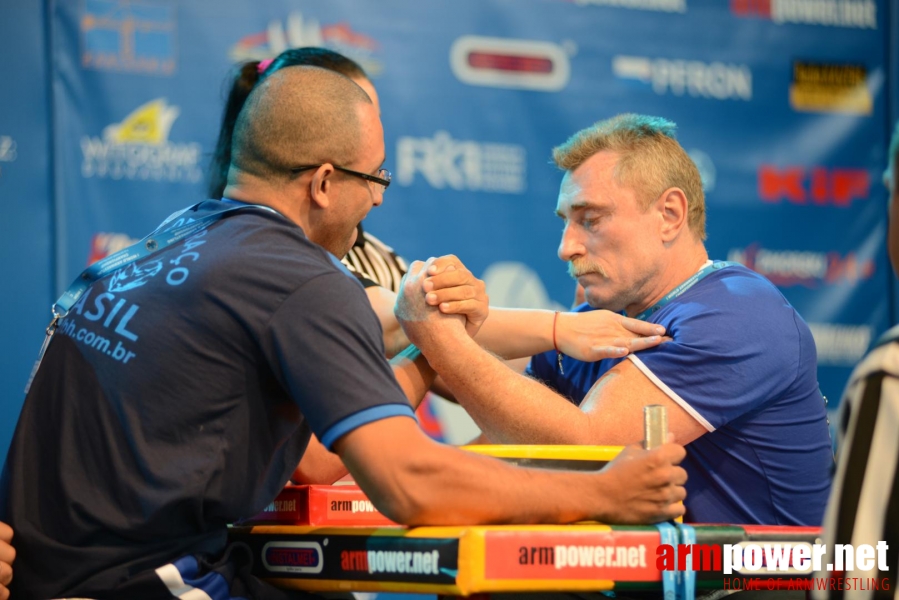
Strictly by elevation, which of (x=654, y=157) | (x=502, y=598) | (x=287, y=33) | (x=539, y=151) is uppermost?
(x=287, y=33)

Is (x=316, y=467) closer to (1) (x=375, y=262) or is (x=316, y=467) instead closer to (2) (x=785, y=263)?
(1) (x=375, y=262)

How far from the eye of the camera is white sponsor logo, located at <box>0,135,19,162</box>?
12.0ft

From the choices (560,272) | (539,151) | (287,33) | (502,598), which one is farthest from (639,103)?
(502,598)

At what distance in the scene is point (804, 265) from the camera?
4.71m

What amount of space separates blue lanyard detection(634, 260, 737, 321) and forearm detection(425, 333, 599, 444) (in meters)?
0.43

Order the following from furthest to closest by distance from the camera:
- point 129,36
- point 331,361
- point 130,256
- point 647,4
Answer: point 647,4, point 129,36, point 130,256, point 331,361

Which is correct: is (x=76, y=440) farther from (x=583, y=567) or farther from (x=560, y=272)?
(x=560, y=272)

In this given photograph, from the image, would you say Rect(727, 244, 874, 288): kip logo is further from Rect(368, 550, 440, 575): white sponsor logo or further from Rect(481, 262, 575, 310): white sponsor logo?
Rect(368, 550, 440, 575): white sponsor logo

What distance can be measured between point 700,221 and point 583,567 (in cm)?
136

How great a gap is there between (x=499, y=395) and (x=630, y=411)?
298 mm

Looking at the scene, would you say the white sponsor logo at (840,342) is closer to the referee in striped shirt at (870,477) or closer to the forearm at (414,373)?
the forearm at (414,373)

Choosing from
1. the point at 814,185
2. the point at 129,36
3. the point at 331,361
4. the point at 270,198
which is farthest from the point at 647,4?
the point at 331,361

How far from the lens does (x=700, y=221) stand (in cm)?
272

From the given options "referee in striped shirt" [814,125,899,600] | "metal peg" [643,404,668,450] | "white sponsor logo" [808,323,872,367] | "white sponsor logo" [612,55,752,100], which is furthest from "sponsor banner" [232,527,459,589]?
"white sponsor logo" [808,323,872,367]
